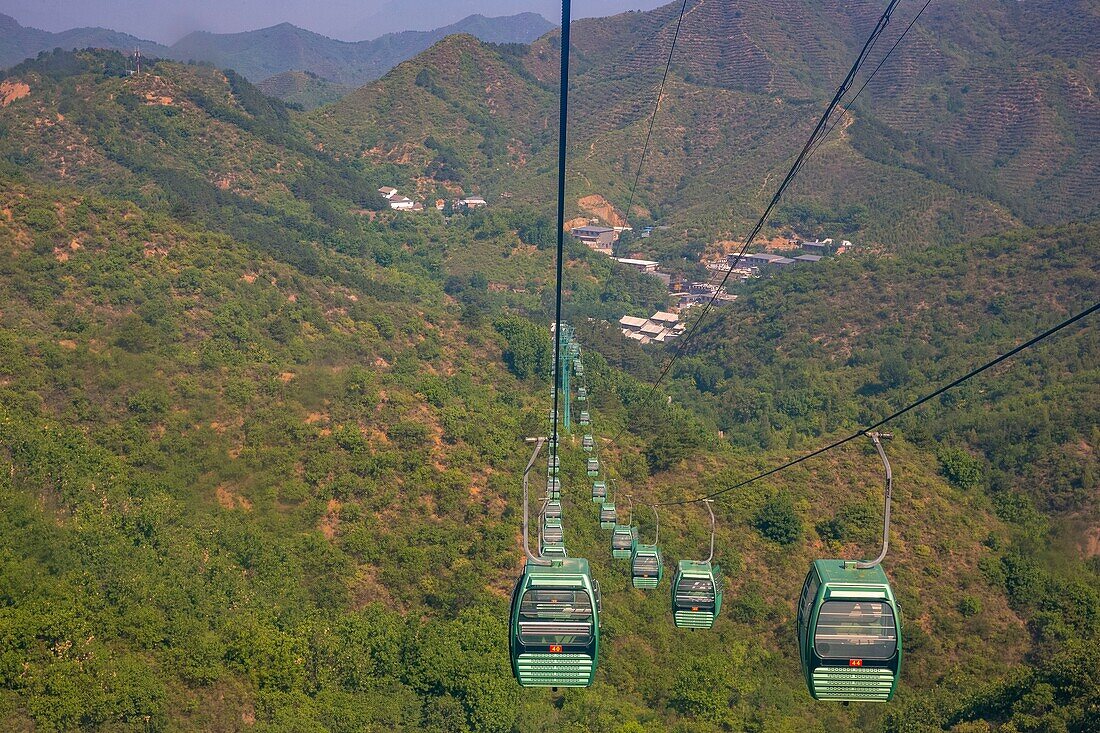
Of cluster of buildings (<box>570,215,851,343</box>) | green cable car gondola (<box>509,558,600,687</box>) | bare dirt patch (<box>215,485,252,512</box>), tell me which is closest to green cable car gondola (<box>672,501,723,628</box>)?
green cable car gondola (<box>509,558,600,687</box>)

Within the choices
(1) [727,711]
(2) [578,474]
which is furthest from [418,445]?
(1) [727,711]

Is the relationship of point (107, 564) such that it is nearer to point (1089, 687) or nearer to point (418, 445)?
point (418, 445)

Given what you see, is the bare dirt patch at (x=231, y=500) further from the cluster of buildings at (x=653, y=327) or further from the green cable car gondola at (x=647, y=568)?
the cluster of buildings at (x=653, y=327)

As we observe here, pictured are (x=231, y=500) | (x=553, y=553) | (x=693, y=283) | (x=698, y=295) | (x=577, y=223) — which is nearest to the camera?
(x=553, y=553)

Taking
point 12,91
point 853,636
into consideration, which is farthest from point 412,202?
point 853,636

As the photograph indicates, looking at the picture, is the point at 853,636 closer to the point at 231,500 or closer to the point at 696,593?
the point at 696,593

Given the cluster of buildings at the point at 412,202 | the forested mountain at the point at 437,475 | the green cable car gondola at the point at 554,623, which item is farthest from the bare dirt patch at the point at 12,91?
the green cable car gondola at the point at 554,623
